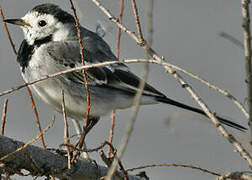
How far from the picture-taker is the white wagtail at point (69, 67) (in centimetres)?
337

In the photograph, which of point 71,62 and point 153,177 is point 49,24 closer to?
point 71,62

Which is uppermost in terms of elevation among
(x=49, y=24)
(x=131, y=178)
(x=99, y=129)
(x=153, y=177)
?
(x=49, y=24)

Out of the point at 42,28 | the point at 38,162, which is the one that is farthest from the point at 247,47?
the point at 42,28

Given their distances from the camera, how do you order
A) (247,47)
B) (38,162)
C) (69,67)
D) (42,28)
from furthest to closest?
(42,28) < (69,67) < (38,162) < (247,47)

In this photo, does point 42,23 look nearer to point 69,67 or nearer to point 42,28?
point 42,28

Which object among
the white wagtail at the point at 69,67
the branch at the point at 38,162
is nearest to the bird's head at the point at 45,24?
the white wagtail at the point at 69,67

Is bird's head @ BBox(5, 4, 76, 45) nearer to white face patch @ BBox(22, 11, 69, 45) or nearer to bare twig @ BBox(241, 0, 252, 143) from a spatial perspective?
white face patch @ BBox(22, 11, 69, 45)

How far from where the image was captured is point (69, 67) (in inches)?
137

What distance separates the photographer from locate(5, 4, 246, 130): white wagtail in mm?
3371

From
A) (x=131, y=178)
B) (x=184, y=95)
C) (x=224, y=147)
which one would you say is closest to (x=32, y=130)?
(x=184, y=95)

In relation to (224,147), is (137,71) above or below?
above

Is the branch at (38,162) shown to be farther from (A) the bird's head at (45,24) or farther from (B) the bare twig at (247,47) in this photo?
(A) the bird's head at (45,24)

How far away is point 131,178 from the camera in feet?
7.80

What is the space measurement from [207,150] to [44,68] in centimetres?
191
